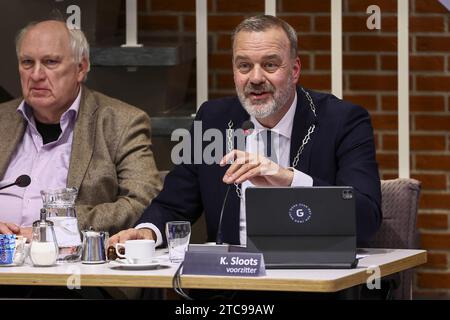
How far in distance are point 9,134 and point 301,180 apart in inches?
46.0

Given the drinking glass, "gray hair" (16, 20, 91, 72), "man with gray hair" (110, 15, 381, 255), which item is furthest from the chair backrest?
"gray hair" (16, 20, 91, 72)

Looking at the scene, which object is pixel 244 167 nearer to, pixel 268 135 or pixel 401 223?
pixel 268 135

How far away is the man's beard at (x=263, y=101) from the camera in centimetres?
327

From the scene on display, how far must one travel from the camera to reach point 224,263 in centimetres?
262

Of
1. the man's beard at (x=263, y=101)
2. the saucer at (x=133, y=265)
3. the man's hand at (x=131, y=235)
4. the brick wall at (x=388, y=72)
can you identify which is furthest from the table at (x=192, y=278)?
the brick wall at (x=388, y=72)

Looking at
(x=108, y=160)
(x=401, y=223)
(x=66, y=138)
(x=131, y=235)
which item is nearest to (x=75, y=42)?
(x=66, y=138)

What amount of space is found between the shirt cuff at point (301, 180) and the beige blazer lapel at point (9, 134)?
1102 millimetres

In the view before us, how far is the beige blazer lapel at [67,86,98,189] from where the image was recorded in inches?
141

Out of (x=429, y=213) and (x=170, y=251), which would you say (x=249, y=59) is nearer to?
(x=170, y=251)

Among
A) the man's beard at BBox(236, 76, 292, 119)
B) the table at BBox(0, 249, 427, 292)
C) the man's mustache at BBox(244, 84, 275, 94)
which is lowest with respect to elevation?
the table at BBox(0, 249, 427, 292)

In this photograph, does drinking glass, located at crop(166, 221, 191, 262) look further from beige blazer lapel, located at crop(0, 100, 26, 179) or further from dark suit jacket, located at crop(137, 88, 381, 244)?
beige blazer lapel, located at crop(0, 100, 26, 179)

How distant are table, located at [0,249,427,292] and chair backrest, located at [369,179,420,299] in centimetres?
48

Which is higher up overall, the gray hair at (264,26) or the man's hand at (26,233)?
the gray hair at (264,26)

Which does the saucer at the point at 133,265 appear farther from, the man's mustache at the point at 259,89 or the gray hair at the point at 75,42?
the gray hair at the point at 75,42
